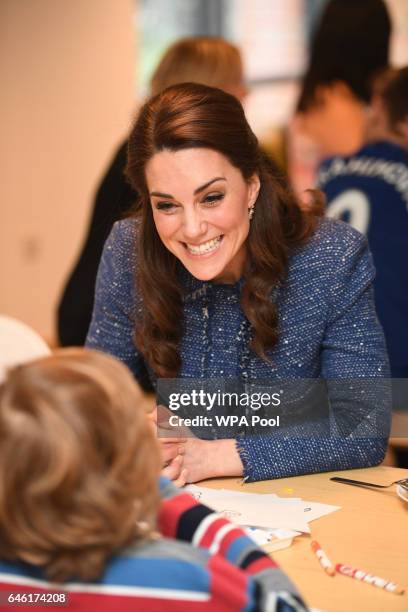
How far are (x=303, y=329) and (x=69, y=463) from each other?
46.1 inches

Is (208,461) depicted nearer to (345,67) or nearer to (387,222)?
(387,222)

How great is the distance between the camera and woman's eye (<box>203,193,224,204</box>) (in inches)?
76.1

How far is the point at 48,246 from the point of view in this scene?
604cm

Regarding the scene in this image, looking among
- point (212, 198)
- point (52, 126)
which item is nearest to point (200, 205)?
point (212, 198)

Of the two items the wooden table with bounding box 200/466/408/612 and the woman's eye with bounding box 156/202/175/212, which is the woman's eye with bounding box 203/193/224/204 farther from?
the wooden table with bounding box 200/466/408/612

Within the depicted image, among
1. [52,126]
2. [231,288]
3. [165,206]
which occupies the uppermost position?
[52,126]

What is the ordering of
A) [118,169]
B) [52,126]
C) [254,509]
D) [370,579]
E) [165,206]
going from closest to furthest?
1. [370,579]
2. [254,509]
3. [165,206]
4. [118,169]
5. [52,126]

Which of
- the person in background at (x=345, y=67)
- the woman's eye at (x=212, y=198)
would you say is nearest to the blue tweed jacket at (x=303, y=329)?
the woman's eye at (x=212, y=198)

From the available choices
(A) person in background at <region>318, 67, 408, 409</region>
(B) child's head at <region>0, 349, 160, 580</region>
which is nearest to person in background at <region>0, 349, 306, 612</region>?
(B) child's head at <region>0, 349, 160, 580</region>

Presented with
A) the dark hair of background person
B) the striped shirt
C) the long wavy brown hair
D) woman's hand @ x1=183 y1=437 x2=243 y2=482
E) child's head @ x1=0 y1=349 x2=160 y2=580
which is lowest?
woman's hand @ x1=183 y1=437 x2=243 y2=482

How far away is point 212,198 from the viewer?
1943mm

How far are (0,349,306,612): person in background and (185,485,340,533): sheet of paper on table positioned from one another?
489mm

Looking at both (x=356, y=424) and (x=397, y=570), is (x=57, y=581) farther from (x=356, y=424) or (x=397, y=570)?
(x=356, y=424)

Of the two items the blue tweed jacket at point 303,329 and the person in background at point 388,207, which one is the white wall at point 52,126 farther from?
the blue tweed jacket at point 303,329
